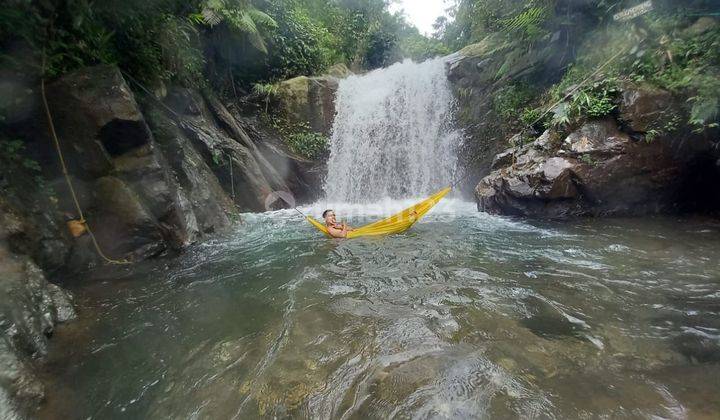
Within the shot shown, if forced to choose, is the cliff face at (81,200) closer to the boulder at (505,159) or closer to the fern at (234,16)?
the fern at (234,16)

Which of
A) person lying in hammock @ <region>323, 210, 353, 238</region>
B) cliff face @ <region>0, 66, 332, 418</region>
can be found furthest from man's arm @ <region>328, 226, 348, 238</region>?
cliff face @ <region>0, 66, 332, 418</region>

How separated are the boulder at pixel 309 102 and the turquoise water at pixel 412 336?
7.02m

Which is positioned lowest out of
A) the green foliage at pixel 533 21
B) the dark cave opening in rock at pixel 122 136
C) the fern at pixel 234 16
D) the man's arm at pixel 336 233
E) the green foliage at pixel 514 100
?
the man's arm at pixel 336 233

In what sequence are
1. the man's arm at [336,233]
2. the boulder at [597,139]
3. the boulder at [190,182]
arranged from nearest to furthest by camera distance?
the boulder at [597,139] < the man's arm at [336,233] < the boulder at [190,182]

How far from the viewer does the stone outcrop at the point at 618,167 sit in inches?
202

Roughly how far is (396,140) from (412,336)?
26.9 feet

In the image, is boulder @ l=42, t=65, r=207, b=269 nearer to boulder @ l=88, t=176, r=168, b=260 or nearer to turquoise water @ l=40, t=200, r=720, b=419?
boulder @ l=88, t=176, r=168, b=260

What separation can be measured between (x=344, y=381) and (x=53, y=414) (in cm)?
168

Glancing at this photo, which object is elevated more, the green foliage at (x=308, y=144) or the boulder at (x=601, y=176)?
the green foliage at (x=308, y=144)

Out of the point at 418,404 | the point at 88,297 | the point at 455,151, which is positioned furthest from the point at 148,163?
the point at 455,151

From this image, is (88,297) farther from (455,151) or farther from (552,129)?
(455,151)

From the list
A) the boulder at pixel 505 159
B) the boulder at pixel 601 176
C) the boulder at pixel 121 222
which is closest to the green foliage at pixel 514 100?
the boulder at pixel 505 159

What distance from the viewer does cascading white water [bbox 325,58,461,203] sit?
968cm

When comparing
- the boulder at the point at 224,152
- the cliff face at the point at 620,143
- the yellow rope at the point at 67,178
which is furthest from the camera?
the boulder at the point at 224,152
